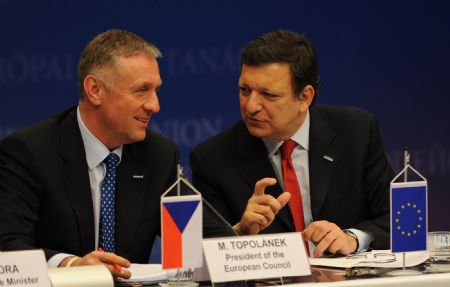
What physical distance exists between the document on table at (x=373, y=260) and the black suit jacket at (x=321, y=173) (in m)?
0.52

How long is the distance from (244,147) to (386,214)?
25.4 inches

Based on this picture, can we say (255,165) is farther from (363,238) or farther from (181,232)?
(181,232)

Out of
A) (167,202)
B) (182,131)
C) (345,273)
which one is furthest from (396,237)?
(182,131)

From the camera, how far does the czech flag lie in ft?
9.55

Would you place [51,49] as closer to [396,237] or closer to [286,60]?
[286,60]

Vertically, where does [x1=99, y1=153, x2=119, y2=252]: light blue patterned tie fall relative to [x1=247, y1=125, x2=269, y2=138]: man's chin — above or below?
below

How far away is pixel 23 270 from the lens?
2.73 metres

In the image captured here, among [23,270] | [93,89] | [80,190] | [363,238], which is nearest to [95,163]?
[80,190]

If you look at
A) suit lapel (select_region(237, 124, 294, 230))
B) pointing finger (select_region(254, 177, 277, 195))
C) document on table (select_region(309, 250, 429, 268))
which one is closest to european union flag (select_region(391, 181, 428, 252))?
document on table (select_region(309, 250, 429, 268))

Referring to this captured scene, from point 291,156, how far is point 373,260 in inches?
35.3

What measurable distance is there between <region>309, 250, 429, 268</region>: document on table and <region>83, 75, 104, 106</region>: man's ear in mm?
1058

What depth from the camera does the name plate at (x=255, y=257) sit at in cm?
290

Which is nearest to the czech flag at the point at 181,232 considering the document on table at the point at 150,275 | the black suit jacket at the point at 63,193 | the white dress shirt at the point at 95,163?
the document on table at the point at 150,275

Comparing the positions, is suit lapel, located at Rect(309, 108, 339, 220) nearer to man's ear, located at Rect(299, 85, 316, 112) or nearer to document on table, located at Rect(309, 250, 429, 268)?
man's ear, located at Rect(299, 85, 316, 112)
